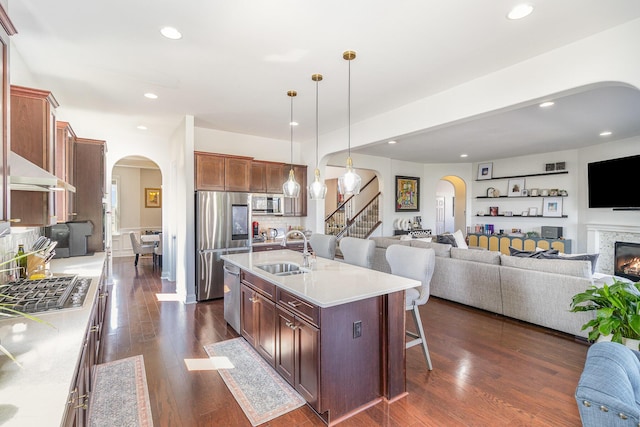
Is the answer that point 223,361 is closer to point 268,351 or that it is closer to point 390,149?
point 268,351

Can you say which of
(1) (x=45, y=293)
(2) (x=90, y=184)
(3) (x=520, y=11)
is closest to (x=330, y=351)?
(1) (x=45, y=293)

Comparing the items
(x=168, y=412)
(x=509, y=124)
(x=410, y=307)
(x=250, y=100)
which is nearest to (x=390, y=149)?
(x=509, y=124)

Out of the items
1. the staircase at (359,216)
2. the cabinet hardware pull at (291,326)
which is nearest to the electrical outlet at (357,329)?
the cabinet hardware pull at (291,326)

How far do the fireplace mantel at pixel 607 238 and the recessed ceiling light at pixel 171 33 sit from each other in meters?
8.03

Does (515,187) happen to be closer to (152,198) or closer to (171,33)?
(171,33)

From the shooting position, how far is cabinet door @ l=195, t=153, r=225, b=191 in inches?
195

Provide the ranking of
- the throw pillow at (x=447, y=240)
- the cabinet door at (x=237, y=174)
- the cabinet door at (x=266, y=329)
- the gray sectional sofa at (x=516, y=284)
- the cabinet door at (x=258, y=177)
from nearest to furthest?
the cabinet door at (x=266, y=329), the gray sectional sofa at (x=516, y=284), the cabinet door at (x=237, y=174), the cabinet door at (x=258, y=177), the throw pillow at (x=447, y=240)

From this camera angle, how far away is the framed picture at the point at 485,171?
8.61 m

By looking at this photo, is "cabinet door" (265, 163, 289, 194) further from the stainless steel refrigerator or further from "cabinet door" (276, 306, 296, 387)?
"cabinet door" (276, 306, 296, 387)

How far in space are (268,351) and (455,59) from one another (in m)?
3.21

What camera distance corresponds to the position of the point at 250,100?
3.99m

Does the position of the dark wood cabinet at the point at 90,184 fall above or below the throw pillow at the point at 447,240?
above

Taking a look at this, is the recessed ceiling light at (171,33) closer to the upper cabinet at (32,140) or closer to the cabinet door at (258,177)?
the upper cabinet at (32,140)

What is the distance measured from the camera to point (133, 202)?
30.2ft
